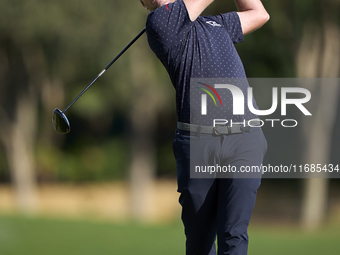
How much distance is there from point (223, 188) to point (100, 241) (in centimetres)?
709

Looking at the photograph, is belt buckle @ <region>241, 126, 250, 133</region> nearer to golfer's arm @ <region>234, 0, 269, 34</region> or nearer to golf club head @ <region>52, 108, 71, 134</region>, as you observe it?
golfer's arm @ <region>234, 0, 269, 34</region>

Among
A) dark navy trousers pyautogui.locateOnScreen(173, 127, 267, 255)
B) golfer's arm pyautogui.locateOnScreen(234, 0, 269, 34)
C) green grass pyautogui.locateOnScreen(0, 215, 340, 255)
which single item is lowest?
green grass pyautogui.locateOnScreen(0, 215, 340, 255)

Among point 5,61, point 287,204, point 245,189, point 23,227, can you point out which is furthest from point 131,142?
point 245,189

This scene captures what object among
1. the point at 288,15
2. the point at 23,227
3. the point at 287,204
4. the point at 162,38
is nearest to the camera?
the point at 162,38

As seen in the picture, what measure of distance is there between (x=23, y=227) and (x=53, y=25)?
4.96m

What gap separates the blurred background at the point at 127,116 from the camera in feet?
35.1

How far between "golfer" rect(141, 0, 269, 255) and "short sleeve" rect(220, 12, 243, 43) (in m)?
0.06

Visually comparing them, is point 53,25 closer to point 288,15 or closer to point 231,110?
point 288,15

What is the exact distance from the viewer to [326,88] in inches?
564

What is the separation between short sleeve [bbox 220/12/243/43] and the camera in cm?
349

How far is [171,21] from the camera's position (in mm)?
3264

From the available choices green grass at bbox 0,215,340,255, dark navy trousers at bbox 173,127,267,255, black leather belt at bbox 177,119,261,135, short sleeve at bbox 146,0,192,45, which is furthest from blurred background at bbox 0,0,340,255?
short sleeve at bbox 146,0,192,45

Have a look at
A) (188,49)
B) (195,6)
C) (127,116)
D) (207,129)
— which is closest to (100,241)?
(127,116)

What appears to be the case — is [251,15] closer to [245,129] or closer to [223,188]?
[245,129]
